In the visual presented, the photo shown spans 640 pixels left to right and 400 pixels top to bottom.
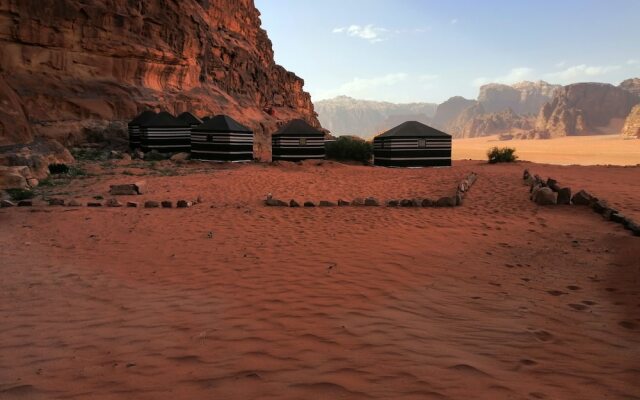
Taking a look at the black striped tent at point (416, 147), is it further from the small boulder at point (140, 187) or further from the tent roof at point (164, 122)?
the small boulder at point (140, 187)

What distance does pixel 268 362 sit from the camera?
3.13 meters

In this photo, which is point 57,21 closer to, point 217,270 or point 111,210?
point 111,210

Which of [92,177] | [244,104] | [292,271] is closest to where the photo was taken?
[292,271]

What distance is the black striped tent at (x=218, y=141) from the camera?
75.1ft

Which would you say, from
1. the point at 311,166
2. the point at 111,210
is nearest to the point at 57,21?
Answer: the point at 311,166

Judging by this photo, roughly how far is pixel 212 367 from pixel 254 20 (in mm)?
57300

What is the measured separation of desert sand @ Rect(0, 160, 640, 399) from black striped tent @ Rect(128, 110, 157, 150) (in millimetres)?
16818

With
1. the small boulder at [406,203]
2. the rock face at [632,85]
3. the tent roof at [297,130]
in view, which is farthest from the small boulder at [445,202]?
the rock face at [632,85]

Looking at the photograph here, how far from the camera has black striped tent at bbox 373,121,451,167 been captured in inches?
891

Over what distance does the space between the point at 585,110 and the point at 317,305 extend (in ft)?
385

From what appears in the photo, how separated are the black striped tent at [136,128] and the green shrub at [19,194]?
14241 millimetres

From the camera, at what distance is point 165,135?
82.6 ft

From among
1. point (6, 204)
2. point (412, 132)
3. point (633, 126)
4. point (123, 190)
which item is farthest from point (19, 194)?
point (633, 126)

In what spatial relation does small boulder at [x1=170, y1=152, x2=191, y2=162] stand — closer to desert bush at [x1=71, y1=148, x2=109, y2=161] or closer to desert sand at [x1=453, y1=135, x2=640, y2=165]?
desert bush at [x1=71, y1=148, x2=109, y2=161]
